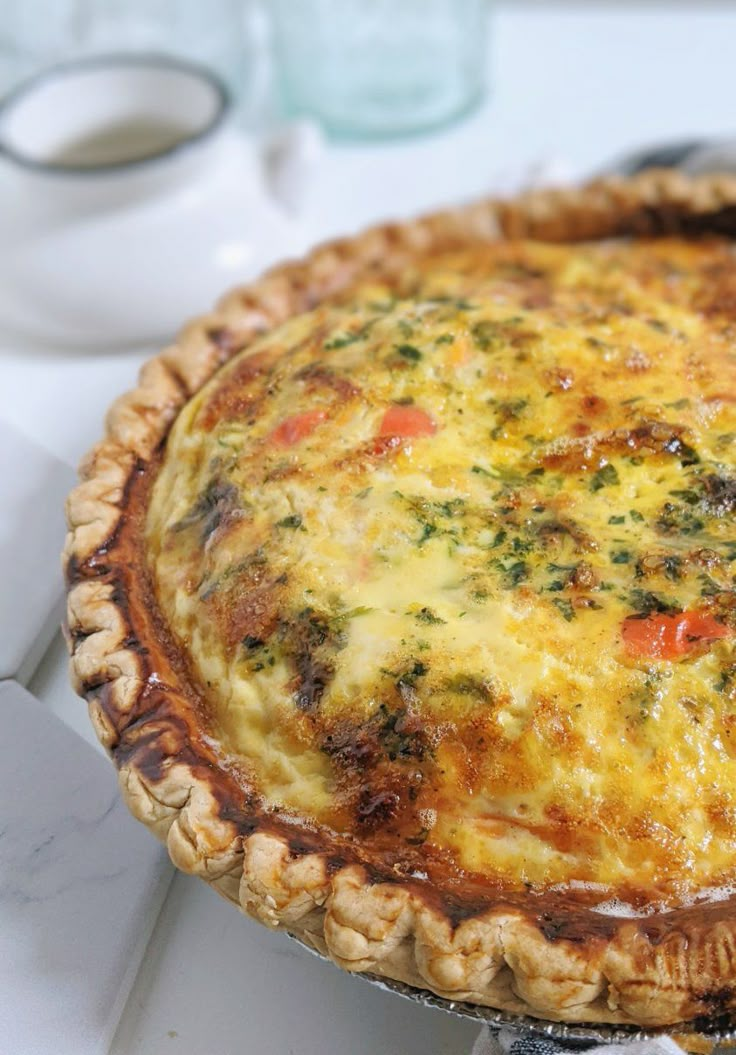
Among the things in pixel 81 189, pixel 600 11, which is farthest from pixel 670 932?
pixel 600 11

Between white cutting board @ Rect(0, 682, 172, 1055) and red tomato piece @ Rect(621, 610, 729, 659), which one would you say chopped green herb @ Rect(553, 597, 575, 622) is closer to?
red tomato piece @ Rect(621, 610, 729, 659)

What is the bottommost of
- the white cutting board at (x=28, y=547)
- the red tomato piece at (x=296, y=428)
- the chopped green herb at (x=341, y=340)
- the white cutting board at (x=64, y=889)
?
the white cutting board at (x=64, y=889)

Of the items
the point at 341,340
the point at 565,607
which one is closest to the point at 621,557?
the point at 565,607

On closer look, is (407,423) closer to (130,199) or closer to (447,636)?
(447,636)

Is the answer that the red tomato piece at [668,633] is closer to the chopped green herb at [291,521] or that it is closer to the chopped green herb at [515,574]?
the chopped green herb at [515,574]

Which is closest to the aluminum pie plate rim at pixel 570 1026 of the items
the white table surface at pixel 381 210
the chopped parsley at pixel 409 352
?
the white table surface at pixel 381 210

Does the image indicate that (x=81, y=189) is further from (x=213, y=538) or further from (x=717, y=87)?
(x=717, y=87)
